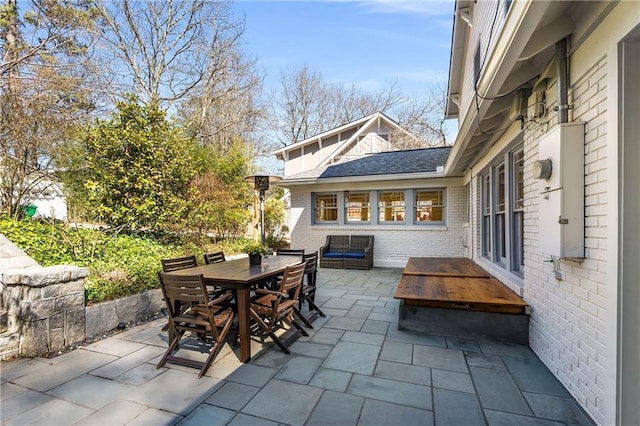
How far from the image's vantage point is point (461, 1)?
5875 mm

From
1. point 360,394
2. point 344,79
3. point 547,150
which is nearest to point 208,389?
point 360,394

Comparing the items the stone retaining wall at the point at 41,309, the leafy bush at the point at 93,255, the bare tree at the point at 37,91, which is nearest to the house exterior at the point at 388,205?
the leafy bush at the point at 93,255

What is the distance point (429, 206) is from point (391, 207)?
1039 mm

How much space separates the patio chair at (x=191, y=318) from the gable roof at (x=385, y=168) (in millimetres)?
6249

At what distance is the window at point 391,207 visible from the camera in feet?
29.3

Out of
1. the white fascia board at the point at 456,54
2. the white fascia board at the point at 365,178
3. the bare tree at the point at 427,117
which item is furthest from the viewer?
the bare tree at the point at 427,117

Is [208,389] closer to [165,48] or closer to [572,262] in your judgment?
[572,262]

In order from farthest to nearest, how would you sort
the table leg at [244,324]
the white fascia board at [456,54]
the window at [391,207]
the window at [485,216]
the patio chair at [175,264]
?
the window at [391,207], the white fascia board at [456,54], the window at [485,216], the patio chair at [175,264], the table leg at [244,324]

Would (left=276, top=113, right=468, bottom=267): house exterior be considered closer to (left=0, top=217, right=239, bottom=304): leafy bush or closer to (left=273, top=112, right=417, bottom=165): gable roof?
(left=273, top=112, right=417, bottom=165): gable roof

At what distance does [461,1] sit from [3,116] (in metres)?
8.52

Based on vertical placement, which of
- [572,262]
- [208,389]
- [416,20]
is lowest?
[208,389]

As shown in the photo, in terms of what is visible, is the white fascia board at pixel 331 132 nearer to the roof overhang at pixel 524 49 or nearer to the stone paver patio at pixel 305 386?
the roof overhang at pixel 524 49

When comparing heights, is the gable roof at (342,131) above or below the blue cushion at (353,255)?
above

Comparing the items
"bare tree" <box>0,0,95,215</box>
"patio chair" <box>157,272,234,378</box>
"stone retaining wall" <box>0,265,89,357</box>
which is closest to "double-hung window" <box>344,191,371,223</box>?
"patio chair" <box>157,272,234,378</box>
